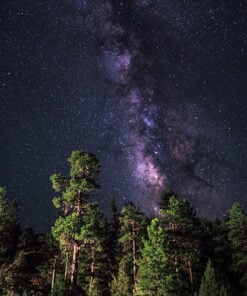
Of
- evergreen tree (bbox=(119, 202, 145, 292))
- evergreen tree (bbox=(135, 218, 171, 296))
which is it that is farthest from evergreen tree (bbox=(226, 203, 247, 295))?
evergreen tree (bbox=(135, 218, 171, 296))

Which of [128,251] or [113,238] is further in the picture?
[113,238]

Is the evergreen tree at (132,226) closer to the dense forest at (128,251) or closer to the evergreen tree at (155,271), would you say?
the dense forest at (128,251)

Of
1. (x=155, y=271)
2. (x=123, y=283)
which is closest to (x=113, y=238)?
(x=123, y=283)

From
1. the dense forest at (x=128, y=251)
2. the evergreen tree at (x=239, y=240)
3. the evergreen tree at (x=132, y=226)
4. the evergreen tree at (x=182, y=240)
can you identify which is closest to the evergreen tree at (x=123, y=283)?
the dense forest at (x=128, y=251)

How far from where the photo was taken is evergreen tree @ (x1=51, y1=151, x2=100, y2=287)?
2566 centimetres

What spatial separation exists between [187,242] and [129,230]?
10.6 meters

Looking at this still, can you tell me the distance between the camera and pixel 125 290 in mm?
39094

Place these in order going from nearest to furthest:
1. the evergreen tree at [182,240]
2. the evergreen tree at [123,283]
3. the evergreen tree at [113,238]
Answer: the evergreen tree at [182,240] → the evergreen tree at [123,283] → the evergreen tree at [113,238]

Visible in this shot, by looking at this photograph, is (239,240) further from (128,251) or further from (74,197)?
(74,197)

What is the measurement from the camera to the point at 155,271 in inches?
1158

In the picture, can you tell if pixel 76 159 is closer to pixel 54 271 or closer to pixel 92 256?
pixel 92 256

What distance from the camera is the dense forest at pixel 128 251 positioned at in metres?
25.4

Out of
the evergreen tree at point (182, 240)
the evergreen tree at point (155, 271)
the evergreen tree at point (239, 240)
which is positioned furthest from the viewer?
the evergreen tree at point (239, 240)

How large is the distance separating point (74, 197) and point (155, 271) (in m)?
9.86
